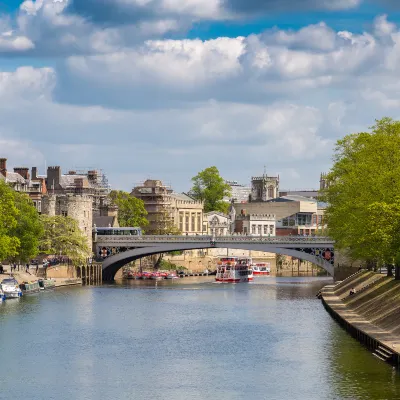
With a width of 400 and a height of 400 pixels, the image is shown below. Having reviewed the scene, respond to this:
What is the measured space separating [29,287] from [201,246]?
108 ft

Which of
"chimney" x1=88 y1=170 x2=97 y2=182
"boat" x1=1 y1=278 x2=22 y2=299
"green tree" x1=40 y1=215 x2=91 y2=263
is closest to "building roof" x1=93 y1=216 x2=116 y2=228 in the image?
"green tree" x1=40 y1=215 x2=91 y2=263

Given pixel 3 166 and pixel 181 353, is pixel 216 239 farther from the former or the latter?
pixel 181 353

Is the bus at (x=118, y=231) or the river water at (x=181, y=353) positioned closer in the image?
the river water at (x=181, y=353)

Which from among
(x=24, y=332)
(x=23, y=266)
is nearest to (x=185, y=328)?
(x=24, y=332)

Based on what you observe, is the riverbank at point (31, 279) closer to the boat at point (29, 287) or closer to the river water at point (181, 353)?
the boat at point (29, 287)

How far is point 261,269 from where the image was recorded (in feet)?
595

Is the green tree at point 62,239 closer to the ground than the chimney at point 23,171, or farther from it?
closer to the ground

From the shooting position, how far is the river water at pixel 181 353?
54.0 m

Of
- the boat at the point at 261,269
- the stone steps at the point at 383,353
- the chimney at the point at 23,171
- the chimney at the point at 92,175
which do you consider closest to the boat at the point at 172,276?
the boat at the point at 261,269

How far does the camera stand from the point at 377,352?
61406mm

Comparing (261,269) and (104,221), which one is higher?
(104,221)

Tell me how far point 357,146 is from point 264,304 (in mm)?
15324

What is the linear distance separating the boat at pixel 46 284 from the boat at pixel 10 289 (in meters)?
11.8

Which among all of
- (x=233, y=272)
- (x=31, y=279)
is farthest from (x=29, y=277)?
(x=233, y=272)
